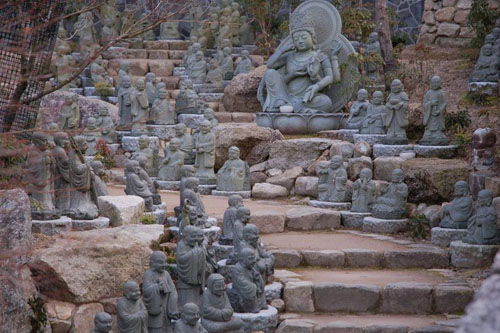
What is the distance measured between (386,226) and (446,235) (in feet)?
3.45

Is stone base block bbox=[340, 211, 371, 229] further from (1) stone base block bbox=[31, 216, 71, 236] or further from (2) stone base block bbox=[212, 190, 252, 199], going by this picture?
(1) stone base block bbox=[31, 216, 71, 236]

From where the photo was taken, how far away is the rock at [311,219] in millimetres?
12758

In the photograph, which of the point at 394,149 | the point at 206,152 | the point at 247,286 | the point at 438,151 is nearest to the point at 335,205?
the point at 394,149

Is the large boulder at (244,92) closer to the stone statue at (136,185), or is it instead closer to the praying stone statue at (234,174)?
the praying stone statue at (234,174)

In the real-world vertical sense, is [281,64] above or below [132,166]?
above

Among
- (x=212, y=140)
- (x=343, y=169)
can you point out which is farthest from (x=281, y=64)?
(x=343, y=169)

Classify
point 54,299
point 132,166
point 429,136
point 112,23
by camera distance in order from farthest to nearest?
point 112,23 < point 429,136 < point 132,166 < point 54,299

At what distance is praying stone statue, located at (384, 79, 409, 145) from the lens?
1477 centimetres

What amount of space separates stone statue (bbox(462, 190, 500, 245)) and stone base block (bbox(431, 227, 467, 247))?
1.40 ft

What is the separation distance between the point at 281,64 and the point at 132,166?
5.16 metres

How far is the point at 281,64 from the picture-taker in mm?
17250

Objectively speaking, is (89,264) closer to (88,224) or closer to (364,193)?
(88,224)

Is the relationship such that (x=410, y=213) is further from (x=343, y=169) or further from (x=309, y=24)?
(x=309, y=24)

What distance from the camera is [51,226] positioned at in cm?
1062
